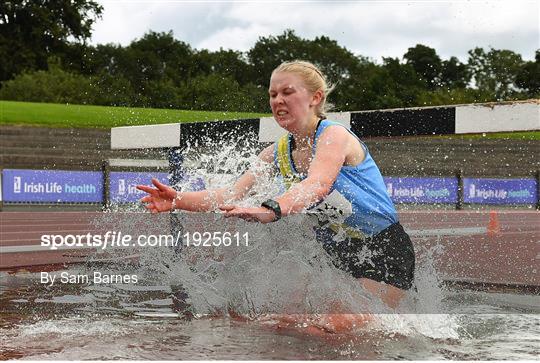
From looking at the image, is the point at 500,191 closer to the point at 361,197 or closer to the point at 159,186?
the point at 361,197

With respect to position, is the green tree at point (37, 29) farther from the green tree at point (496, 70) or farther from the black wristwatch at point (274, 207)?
the black wristwatch at point (274, 207)

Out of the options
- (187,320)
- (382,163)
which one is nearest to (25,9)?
(382,163)

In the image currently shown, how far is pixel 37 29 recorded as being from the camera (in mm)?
58406

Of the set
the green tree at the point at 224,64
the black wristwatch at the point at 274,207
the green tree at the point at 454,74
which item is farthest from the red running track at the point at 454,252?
the green tree at the point at 224,64

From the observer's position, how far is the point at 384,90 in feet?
164

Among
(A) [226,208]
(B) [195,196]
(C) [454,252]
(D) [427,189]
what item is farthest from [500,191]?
(A) [226,208]

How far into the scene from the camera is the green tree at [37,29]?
186 ft

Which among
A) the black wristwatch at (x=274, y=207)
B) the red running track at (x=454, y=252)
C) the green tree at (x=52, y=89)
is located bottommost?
the red running track at (x=454, y=252)

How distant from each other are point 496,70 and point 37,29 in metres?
31.7

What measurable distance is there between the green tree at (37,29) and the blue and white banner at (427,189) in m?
39.8

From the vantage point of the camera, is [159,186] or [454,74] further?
[454,74]

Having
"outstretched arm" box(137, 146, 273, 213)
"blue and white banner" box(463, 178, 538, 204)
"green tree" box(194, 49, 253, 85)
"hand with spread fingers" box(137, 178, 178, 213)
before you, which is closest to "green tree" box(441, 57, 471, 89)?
"green tree" box(194, 49, 253, 85)

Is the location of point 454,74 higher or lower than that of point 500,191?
higher

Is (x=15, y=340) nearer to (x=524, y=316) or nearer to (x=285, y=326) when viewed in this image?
(x=285, y=326)
